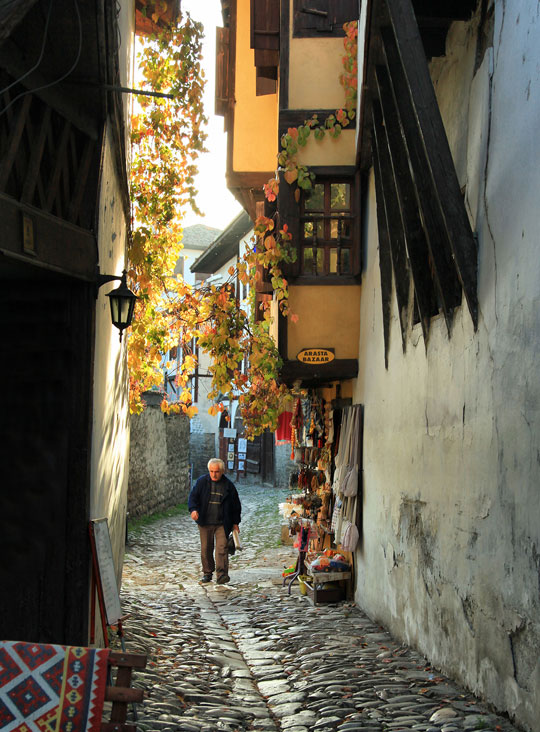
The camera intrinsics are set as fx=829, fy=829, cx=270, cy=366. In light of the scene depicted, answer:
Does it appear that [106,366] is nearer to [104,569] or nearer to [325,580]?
[104,569]

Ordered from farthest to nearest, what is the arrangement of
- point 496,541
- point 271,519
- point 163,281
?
point 271,519, point 163,281, point 496,541

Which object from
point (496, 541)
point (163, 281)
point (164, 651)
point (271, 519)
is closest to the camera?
point (496, 541)

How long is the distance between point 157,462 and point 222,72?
9.86 metres

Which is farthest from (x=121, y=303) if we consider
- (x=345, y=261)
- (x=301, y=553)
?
(x=301, y=553)

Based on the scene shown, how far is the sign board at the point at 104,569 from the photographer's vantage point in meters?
5.11

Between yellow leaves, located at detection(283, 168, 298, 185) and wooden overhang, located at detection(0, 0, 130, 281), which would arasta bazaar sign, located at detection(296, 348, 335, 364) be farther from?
wooden overhang, located at detection(0, 0, 130, 281)

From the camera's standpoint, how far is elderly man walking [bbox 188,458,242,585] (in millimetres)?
11836

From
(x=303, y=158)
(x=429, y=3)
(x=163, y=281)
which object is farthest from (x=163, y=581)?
(x=429, y=3)

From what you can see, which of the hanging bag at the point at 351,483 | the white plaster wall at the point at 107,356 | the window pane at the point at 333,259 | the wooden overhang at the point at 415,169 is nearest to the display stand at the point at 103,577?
the white plaster wall at the point at 107,356

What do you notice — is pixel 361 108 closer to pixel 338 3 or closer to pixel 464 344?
pixel 338 3

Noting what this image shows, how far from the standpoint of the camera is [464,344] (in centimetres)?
562

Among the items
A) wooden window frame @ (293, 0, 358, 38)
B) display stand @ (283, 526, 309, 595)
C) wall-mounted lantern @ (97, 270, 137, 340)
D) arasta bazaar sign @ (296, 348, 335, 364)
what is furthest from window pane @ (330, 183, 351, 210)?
wall-mounted lantern @ (97, 270, 137, 340)

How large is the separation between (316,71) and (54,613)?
314 inches

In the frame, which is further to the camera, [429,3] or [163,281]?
[163,281]
